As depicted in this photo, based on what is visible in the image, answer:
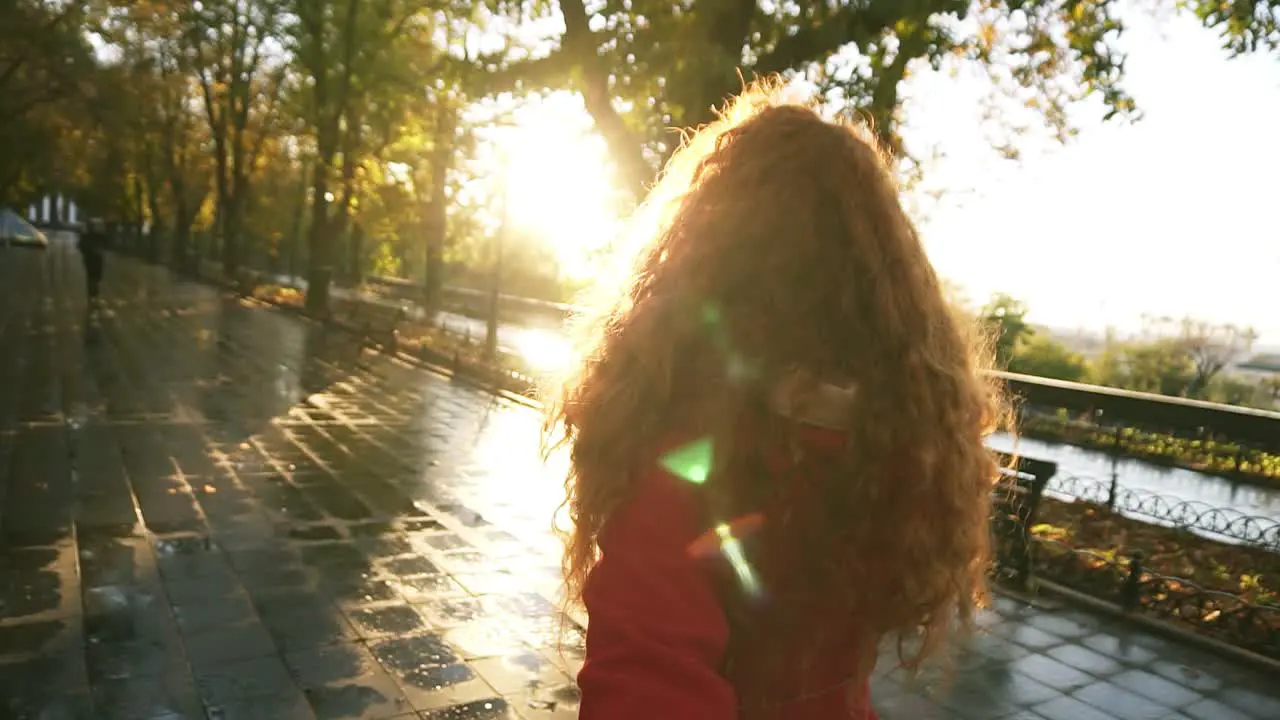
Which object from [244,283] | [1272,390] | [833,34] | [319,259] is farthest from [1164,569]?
[244,283]

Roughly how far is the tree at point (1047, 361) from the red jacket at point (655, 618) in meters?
18.6

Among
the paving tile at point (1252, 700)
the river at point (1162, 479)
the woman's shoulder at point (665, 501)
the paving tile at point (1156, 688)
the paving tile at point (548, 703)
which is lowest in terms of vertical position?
the paving tile at point (548, 703)

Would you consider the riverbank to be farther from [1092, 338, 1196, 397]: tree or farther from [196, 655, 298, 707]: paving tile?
[1092, 338, 1196, 397]: tree

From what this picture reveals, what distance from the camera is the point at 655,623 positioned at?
101 cm

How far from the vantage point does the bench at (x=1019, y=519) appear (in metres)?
6.54

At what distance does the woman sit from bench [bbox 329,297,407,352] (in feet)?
56.6

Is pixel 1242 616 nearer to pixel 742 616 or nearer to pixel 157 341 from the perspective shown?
pixel 742 616

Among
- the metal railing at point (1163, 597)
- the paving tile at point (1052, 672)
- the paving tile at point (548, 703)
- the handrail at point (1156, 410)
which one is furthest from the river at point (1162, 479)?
the paving tile at point (548, 703)

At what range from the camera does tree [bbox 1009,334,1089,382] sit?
18938 mm

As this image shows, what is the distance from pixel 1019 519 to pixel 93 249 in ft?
63.3

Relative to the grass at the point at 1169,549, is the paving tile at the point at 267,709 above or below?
below

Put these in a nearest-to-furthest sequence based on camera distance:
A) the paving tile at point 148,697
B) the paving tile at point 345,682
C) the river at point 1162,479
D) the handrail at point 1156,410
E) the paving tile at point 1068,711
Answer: the paving tile at point 148,697
the paving tile at point 345,682
the paving tile at point 1068,711
the handrail at point 1156,410
the river at point 1162,479

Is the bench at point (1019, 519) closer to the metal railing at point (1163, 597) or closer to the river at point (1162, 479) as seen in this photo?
the metal railing at point (1163, 597)

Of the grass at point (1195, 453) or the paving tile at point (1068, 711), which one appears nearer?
the paving tile at point (1068, 711)
